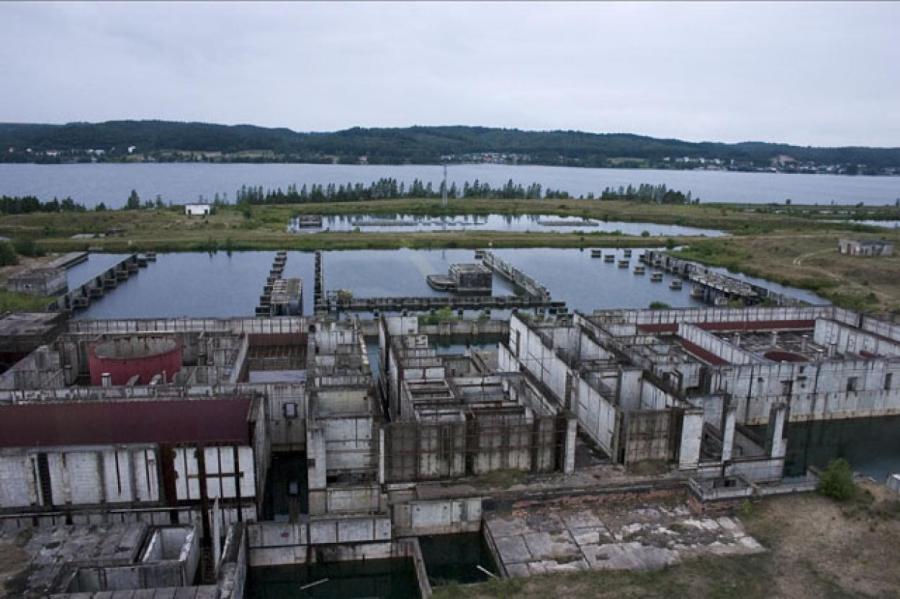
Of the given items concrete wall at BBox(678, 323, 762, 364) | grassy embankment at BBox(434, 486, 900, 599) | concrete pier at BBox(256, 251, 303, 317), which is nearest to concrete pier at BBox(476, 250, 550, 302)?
concrete wall at BBox(678, 323, 762, 364)

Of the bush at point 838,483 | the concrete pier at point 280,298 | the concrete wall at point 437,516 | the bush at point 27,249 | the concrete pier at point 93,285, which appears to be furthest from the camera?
the bush at point 27,249

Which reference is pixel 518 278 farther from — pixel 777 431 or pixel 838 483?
pixel 838 483

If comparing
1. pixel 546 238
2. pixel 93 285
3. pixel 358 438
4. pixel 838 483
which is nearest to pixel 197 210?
pixel 93 285

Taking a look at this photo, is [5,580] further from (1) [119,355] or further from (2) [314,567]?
(1) [119,355]

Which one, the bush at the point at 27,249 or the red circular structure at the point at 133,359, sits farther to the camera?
the bush at the point at 27,249

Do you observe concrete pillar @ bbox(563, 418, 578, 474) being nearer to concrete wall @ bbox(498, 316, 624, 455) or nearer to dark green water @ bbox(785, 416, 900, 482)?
concrete wall @ bbox(498, 316, 624, 455)

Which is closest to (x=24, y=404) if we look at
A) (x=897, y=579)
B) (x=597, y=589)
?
(x=597, y=589)

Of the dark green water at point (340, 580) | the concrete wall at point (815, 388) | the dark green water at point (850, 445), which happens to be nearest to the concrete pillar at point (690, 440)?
the concrete wall at point (815, 388)

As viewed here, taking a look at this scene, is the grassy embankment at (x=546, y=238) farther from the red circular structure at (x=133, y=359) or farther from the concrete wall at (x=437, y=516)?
the red circular structure at (x=133, y=359)
